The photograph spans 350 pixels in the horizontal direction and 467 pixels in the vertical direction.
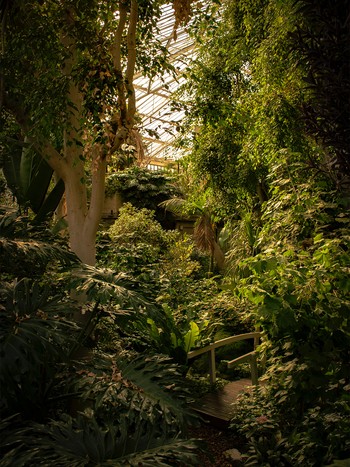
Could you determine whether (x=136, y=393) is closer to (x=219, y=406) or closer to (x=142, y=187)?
(x=219, y=406)

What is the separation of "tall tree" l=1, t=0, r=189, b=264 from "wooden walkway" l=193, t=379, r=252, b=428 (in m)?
1.98

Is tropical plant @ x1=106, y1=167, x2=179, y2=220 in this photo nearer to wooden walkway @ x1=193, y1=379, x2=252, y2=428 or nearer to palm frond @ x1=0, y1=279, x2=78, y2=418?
wooden walkway @ x1=193, y1=379, x2=252, y2=428

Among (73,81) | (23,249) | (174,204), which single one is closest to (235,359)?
(23,249)

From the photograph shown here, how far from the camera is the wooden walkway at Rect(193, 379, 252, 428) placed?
509 cm

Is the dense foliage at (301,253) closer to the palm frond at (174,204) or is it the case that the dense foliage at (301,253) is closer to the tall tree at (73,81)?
the tall tree at (73,81)

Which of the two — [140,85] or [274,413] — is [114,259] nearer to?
[274,413]

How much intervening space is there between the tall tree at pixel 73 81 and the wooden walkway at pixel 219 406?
77.9 inches

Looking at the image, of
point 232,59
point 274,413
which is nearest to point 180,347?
point 274,413

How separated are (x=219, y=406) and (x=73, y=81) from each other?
359 cm

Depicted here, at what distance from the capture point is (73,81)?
529cm

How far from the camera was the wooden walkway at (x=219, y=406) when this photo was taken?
5094 mm

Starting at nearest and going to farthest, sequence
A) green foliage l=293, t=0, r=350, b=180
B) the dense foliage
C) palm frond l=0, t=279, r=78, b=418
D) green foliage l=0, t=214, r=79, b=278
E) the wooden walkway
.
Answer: green foliage l=293, t=0, r=350, b=180
the dense foliage
palm frond l=0, t=279, r=78, b=418
green foliage l=0, t=214, r=79, b=278
the wooden walkway

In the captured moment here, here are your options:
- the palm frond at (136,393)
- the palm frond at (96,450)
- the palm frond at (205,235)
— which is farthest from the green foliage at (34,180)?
the palm frond at (205,235)

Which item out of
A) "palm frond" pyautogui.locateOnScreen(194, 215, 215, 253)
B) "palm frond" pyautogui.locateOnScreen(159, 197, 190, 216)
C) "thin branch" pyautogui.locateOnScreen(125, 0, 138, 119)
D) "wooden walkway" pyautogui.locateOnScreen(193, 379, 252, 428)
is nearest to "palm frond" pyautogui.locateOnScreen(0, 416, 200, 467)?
"wooden walkway" pyautogui.locateOnScreen(193, 379, 252, 428)
